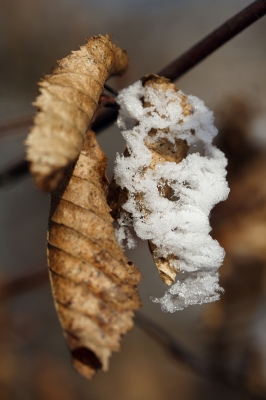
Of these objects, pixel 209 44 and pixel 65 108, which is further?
pixel 209 44

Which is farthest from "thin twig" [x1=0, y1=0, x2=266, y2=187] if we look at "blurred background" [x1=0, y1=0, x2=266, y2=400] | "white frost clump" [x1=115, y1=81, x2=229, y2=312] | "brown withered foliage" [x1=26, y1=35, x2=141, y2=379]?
"blurred background" [x1=0, y1=0, x2=266, y2=400]

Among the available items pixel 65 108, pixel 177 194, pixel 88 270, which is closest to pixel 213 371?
pixel 177 194

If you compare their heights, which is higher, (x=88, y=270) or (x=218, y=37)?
(x=218, y=37)

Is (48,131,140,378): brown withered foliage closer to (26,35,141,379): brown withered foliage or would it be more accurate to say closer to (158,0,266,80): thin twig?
(26,35,141,379): brown withered foliage

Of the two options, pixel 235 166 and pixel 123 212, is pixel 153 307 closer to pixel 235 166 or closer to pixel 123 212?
pixel 235 166

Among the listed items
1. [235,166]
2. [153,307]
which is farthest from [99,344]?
[153,307]

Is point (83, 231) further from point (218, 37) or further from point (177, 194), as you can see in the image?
point (218, 37)

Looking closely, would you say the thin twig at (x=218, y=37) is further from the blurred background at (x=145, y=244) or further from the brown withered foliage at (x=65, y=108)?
the blurred background at (x=145, y=244)
